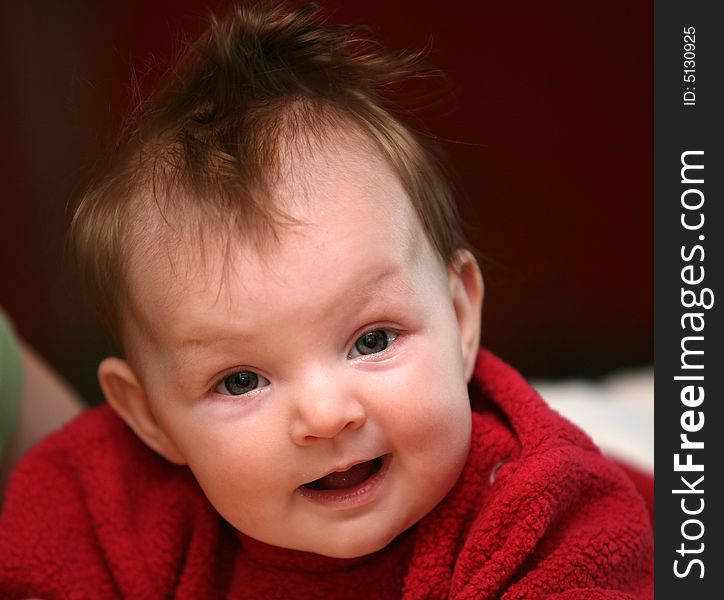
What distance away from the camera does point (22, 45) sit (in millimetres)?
2270

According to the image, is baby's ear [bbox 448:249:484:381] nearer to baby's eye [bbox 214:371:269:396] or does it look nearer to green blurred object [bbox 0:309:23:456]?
baby's eye [bbox 214:371:269:396]

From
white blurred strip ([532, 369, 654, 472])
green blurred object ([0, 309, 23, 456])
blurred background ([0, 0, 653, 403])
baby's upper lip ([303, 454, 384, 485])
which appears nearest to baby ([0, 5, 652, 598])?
baby's upper lip ([303, 454, 384, 485])

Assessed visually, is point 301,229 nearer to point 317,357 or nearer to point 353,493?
point 317,357

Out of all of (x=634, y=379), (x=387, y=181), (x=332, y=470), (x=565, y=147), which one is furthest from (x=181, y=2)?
(x=332, y=470)

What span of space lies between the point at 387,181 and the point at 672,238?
30 cm

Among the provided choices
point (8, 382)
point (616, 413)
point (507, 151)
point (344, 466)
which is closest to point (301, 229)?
point (344, 466)

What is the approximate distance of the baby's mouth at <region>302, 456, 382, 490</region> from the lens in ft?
2.89

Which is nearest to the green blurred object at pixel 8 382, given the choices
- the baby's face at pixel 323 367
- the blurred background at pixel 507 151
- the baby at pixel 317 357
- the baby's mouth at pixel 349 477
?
the baby at pixel 317 357

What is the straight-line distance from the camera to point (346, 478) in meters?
0.88

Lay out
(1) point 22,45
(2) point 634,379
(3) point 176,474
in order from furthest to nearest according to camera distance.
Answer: (1) point 22,45 < (2) point 634,379 < (3) point 176,474

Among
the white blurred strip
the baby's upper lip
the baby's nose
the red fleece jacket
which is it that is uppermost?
the baby's nose

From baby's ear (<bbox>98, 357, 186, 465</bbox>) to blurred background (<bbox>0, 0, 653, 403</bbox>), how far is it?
970mm

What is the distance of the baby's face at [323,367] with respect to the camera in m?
0.82

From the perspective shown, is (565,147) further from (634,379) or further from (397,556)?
(397,556)
